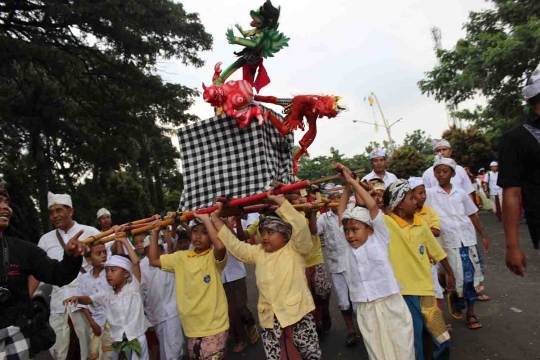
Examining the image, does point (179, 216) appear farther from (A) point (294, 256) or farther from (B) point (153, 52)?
(B) point (153, 52)

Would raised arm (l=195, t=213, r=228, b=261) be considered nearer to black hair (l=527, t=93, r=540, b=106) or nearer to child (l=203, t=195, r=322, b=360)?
child (l=203, t=195, r=322, b=360)

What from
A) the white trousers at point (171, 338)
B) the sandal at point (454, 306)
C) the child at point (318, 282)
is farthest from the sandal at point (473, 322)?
the white trousers at point (171, 338)

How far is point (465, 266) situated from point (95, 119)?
983cm

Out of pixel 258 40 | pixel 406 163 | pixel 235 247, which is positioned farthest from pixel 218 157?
pixel 406 163

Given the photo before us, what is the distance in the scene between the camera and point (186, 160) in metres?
3.61

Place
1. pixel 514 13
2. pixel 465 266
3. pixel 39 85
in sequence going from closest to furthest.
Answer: pixel 465 266
pixel 39 85
pixel 514 13

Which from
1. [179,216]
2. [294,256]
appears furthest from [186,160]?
[294,256]

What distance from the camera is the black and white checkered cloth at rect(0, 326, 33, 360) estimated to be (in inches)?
108

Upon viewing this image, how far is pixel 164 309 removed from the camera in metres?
4.77

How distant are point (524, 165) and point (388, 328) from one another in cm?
162

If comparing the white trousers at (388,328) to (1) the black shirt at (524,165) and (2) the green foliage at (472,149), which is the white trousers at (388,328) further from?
(2) the green foliage at (472,149)

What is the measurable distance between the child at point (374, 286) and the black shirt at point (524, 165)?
1.11 meters

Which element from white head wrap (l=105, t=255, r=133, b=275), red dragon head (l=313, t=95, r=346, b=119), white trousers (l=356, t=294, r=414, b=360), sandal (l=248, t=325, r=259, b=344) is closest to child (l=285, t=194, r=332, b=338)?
sandal (l=248, t=325, r=259, b=344)

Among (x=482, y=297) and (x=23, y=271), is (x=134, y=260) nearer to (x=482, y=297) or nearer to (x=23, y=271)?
(x=23, y=271)
